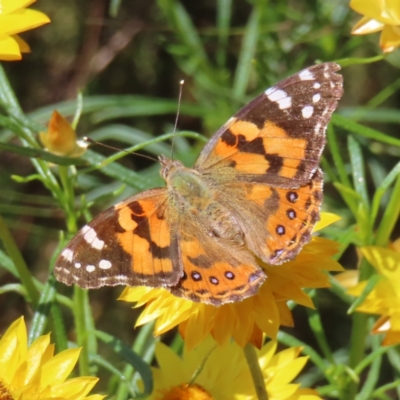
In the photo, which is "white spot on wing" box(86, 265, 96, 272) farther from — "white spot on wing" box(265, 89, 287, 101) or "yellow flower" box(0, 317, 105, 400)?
"white spot on wing" box(265, 89, 287, 101)

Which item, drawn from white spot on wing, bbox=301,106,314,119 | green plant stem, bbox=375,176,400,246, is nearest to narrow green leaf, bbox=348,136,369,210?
green plant stem, bbox=375,176,400,246

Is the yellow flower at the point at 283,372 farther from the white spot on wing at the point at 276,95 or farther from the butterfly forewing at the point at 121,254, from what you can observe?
the white spot on wing at the point at 276,95

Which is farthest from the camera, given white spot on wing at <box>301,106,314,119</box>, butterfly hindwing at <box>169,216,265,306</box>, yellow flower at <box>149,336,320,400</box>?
yellow flower at <box>149,336,320,400</box>

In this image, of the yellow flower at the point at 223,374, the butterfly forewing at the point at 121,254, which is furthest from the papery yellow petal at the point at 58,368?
the yellow flower at the point at 223,374

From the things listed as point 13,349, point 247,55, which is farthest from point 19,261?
point 247,55

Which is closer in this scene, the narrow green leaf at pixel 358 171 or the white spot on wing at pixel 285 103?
the white spot on wing at pixel 285 103

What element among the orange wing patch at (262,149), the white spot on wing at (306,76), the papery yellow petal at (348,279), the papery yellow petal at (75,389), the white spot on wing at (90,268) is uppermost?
the white spot on wing at (306,76)

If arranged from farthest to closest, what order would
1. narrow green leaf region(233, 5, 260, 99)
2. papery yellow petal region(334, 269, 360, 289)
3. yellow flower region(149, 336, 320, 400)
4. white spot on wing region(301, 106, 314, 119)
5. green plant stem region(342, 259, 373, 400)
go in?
narrow green leaf region(233, 5, 260, 99) < papery yellow petal region(334, 269, 360, 289) < green plant stem region(342, 259, 373, 400) < yellow flower region(149, 336, 320, 400) < white spot on wing region(301, 106, 314, 119)
